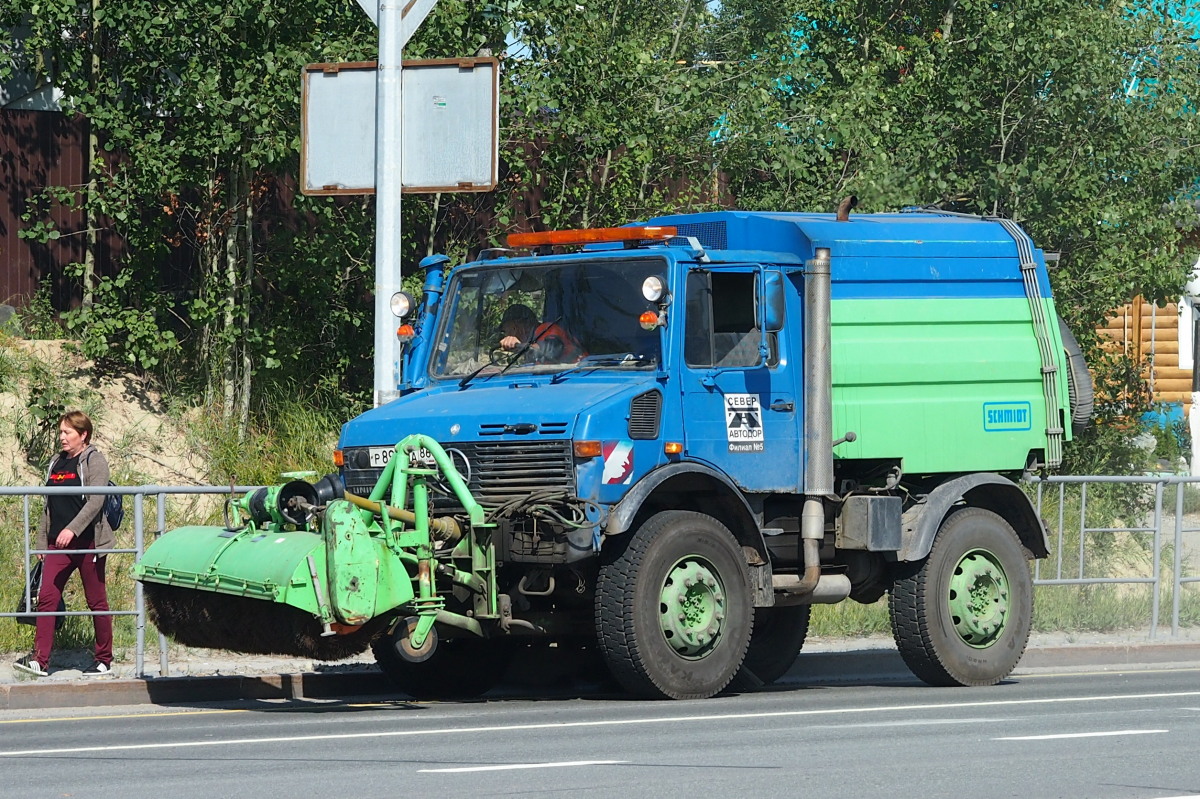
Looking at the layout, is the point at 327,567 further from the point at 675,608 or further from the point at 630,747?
the point at 675,608

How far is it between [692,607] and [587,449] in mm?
1251

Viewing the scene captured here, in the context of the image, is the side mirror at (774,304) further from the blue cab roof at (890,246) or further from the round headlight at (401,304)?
the round headlight at (401,304)

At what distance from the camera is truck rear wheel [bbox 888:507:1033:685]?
1311 cm

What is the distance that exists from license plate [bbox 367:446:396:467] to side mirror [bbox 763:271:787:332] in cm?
253

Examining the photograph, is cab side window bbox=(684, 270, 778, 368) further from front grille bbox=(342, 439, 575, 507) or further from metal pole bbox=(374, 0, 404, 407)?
metal pole bbox=(374, 0, 404, 407)

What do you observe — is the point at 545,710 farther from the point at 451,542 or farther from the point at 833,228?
the point at 833,228

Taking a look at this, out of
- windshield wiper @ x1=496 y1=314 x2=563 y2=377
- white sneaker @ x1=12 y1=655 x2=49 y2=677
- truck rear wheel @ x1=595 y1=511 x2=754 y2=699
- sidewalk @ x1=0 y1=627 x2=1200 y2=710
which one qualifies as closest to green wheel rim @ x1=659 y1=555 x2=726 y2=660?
truck rear wheel @ x1=595 y1=511 x2=754 y2=699

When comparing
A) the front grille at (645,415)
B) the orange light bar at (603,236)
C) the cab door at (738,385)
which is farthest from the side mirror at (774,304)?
the front grille at (645,415)

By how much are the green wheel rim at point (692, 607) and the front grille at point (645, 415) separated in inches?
32.2

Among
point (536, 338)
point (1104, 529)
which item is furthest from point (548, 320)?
point (1104, 529)

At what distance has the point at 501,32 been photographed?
1847 cm

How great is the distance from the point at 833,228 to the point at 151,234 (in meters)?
8.32

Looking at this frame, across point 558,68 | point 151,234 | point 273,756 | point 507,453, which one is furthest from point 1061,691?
point 151,234

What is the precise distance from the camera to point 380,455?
38.6 ft
